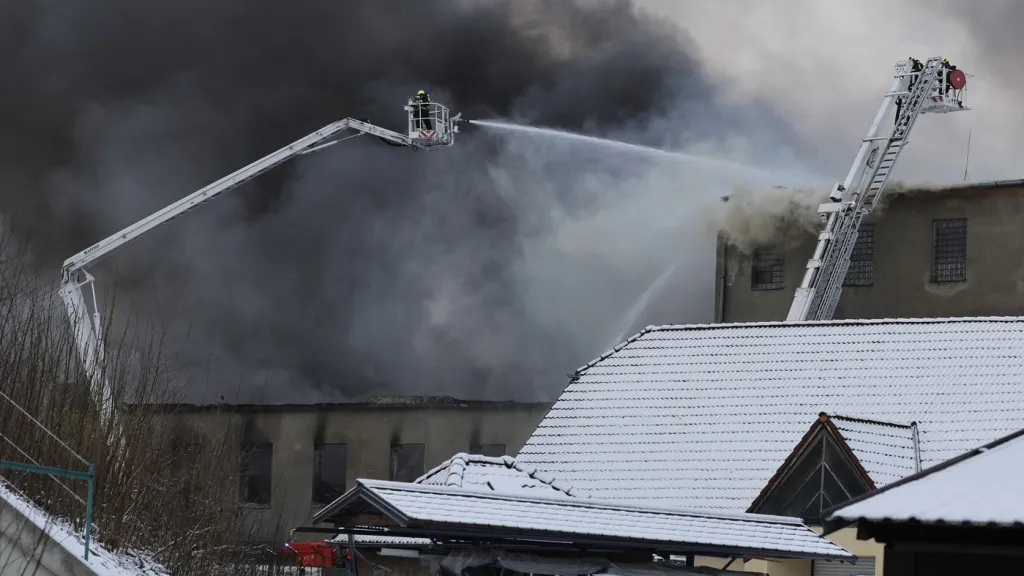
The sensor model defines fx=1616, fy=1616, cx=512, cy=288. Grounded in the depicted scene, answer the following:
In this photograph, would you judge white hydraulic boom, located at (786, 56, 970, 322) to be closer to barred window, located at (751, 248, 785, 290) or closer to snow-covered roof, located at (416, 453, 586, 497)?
barred window, located at (751, 248, 785, 290)

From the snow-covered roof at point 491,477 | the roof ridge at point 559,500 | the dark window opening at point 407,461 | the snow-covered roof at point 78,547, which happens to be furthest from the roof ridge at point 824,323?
the snow-covered roof at point 78,547

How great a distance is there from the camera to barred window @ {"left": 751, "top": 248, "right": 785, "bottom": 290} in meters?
55.2

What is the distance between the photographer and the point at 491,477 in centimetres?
3006

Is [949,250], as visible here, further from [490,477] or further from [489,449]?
[490,477]

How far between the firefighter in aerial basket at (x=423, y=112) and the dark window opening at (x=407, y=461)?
12.0 metres

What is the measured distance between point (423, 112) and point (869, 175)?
14.4 meters

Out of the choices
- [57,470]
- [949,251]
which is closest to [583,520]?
[57,470]

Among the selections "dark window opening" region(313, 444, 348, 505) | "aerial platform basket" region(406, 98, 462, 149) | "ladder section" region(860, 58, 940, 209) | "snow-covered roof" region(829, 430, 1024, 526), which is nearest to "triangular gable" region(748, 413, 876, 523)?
"snow-covered roof" region(829, 430, 1024, 526)

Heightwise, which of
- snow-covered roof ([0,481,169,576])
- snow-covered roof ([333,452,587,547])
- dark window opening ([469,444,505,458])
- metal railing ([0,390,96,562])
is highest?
dark window opening ([469,444,505,458])

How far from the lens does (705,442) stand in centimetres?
3725

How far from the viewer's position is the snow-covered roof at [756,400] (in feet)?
116

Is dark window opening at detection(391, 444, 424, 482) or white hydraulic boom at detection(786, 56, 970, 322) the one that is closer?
white hydraulic boom at detection(786, 56, 970, 322)

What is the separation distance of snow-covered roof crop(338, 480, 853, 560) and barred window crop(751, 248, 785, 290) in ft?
92.3

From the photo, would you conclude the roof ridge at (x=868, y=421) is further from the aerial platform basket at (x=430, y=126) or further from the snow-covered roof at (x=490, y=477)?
the aerial platform basket at (x=430, y=126)
